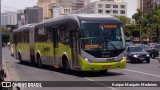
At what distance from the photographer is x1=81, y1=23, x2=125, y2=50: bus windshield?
63.8 feet

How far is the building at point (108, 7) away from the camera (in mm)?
166575

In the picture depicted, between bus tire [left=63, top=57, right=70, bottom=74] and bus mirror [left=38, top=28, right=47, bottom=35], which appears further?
bus mirror [left=38, top=28, right=47, bottom=35]

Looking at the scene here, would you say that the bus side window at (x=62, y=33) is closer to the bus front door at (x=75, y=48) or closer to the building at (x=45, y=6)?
the bus front door at (x=75, y=48)

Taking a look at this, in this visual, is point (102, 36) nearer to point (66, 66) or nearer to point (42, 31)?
point (66, 66)

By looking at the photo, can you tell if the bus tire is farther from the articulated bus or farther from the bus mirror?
the bus mirror

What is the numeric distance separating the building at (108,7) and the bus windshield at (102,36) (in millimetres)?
144428

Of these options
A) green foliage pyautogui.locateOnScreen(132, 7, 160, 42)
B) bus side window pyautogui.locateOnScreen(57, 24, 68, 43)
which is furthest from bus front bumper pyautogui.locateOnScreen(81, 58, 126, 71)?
green foliage pyautogui.locateOnScreen(132, 7, 160, 42)

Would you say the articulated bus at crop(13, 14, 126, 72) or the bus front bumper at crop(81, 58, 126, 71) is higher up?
the articulated bus at crop(13, 14, 126, 72)

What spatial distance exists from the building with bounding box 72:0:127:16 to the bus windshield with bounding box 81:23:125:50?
474 feet

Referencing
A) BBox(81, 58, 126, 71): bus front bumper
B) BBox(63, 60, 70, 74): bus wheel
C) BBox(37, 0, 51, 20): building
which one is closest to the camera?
BBox(81, 58, 126, 71): bus front bumper

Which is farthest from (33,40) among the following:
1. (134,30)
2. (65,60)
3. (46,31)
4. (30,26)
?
(134,30)

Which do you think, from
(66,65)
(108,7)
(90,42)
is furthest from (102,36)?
(108,7)

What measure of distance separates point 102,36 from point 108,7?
15492 cm

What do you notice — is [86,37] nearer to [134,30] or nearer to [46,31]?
[46,31]
